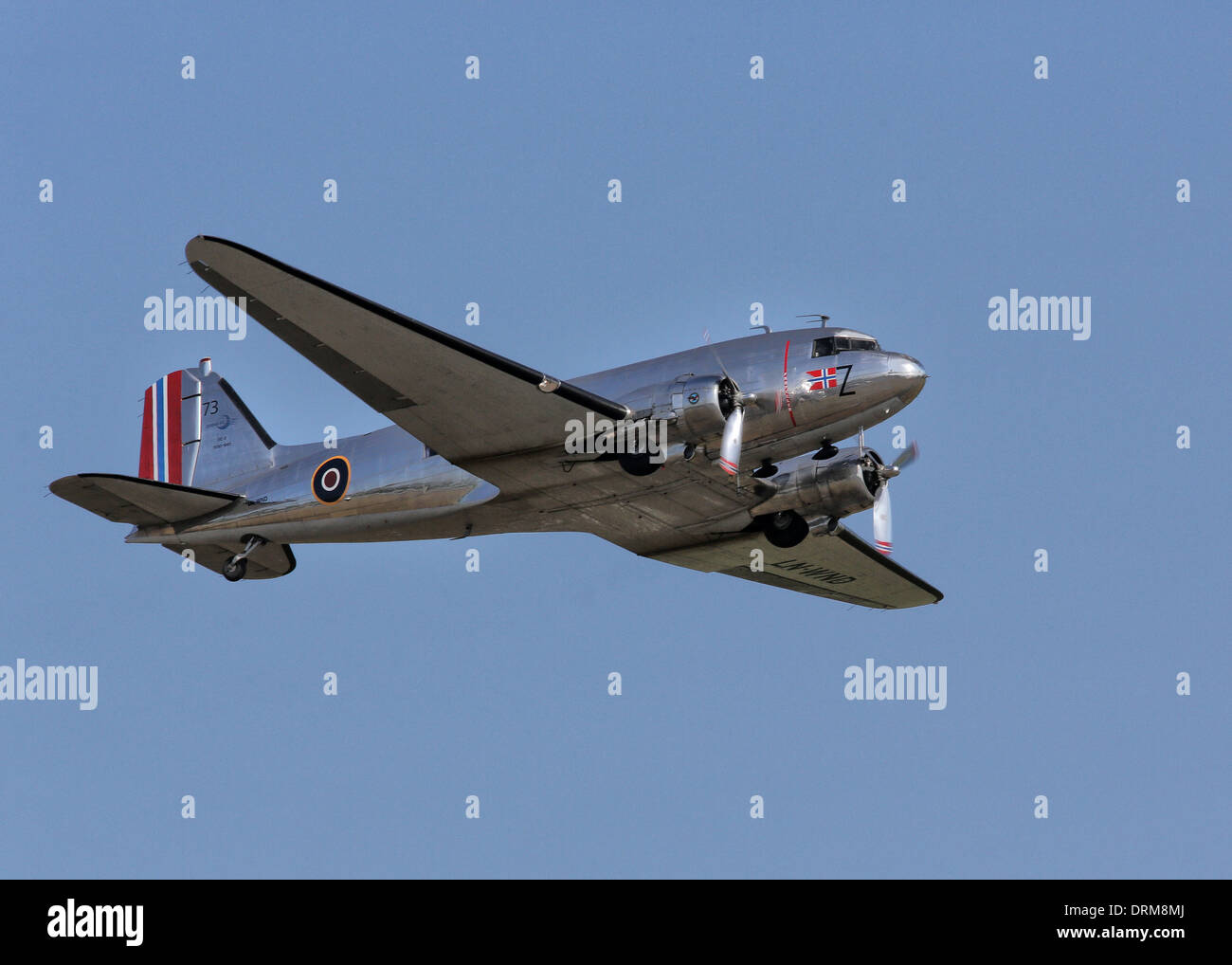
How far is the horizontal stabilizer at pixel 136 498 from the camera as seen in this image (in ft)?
77.5

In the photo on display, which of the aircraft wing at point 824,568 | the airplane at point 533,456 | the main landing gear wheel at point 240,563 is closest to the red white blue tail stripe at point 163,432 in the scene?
the airplane at point 533,456

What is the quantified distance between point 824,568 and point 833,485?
4.16 m

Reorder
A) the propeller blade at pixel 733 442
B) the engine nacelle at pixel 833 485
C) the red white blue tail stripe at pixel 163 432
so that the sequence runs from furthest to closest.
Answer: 1. the red white blue tail stripe at pixel 163 432
2. the engine nacelle at pixel 833 485
3. the propeller blade at pixel 733 442

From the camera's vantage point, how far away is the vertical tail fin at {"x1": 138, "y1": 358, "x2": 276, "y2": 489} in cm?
2717

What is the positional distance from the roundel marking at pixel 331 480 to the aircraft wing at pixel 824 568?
582 centimetres

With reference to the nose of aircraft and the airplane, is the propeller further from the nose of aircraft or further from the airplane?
the nose of aircraft

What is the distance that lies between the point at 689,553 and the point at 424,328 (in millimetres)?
8090

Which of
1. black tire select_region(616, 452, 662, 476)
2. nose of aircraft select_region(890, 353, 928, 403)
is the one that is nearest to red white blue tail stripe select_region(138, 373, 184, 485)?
black tire select_region(616, 452, 662, 476)

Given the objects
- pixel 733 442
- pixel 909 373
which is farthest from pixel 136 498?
pixel 909 373

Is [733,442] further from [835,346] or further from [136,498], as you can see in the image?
[136,498]

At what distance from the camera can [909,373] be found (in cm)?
2108

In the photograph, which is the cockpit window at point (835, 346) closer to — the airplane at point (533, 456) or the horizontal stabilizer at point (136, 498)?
the airplane at point (533, 456)
